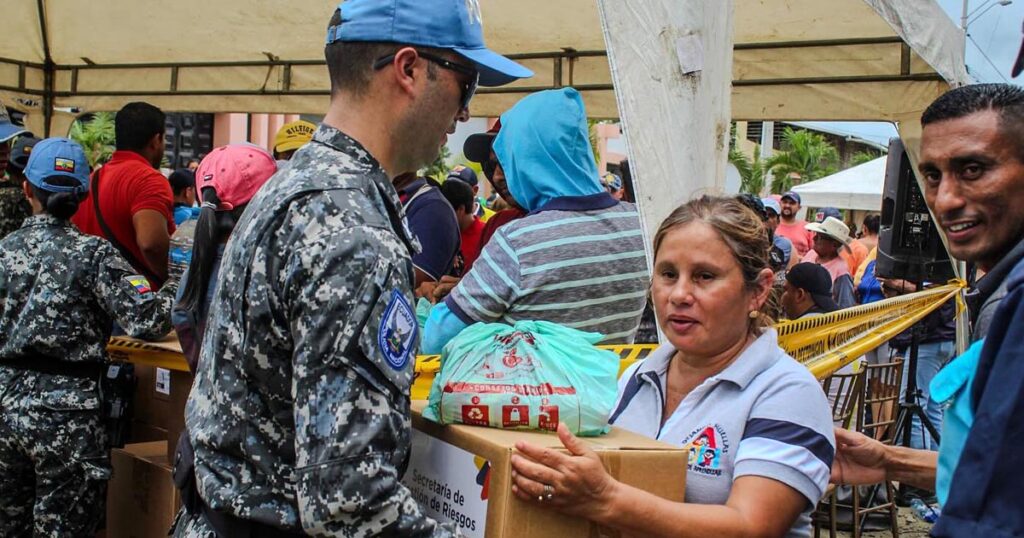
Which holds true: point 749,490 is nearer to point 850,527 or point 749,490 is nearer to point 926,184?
point 926,184

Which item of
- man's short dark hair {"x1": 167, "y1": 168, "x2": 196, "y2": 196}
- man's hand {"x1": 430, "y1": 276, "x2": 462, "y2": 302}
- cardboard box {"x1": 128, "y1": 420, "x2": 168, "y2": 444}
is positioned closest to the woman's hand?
man's hand {"x1": 430, "y1": 276, "x2": 462, "y2": 302}

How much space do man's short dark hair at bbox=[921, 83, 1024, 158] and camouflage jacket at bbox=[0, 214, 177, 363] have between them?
10.1 ft

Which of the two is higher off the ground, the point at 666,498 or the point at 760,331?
the point at 760,331

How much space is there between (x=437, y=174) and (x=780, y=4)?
2824 centimetres

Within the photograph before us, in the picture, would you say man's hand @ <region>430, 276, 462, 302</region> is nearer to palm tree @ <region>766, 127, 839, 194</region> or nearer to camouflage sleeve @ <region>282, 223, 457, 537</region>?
camouflage sleeve @ <region>282, 223, 457, 537</region>

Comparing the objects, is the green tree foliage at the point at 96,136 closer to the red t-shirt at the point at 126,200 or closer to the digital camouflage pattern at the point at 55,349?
the red t-shirt at the point at 126,200

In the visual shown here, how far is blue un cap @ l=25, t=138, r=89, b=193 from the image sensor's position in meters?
3.79

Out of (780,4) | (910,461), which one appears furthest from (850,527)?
(910,461)

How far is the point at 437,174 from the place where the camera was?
33.4 metres

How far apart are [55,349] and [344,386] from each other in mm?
2777

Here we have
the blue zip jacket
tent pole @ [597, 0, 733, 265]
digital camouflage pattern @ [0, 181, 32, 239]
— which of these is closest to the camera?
the blue zip jacket

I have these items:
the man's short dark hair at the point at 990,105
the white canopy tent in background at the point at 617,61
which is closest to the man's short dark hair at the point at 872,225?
A: the white canopy tent in background at the point at 617,61

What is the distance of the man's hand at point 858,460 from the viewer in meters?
2.21

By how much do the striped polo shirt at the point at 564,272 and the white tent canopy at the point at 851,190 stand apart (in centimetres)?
1367
